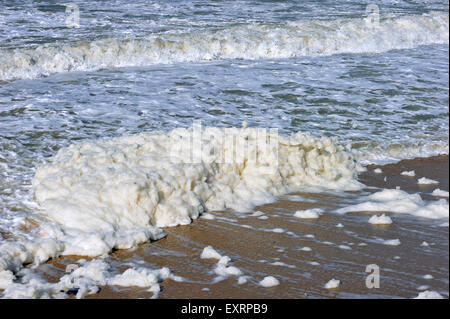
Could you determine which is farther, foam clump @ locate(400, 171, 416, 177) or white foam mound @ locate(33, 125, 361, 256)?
foam clump @ locate(400, 171, 416, 177)

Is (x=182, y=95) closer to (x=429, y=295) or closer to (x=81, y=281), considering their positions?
(x=81, y=281)

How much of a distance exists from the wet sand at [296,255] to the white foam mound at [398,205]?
0.09m

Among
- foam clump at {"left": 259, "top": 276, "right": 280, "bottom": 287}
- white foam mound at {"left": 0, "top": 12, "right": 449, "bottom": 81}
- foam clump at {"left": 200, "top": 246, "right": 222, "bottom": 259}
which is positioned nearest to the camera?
foam clump at {"left": 259, "top": 276, "right": 280, "bottom": 287}

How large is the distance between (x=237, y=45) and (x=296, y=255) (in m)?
9.97

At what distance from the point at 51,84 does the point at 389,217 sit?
6.81m

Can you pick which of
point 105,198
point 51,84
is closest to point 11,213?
point 105,198

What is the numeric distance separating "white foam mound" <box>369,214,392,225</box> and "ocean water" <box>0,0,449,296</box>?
439 mm

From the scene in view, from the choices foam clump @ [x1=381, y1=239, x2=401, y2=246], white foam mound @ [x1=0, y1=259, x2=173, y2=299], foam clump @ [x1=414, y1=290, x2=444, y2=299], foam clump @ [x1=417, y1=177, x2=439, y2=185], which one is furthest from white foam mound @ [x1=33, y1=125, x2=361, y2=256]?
foam clump @ [x1=414, y1=290, x2=444, y2=299]

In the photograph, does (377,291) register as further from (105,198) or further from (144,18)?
(144,18)

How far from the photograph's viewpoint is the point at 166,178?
480 centimetres

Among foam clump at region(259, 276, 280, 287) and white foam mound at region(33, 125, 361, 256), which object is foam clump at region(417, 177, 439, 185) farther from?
foam clump at region(259, 276, 280, 287)

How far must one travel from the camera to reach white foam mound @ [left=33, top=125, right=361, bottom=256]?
14.5 ft

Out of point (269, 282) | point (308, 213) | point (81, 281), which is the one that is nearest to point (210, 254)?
point (269, 282)

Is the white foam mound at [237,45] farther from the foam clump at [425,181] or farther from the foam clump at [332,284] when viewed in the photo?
the foam clump at [332,284]
